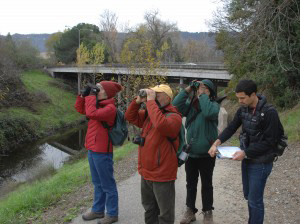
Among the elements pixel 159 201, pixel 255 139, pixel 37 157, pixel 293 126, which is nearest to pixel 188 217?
pixel 159 201

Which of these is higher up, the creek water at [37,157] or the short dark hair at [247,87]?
the short dark hair at [247,87]

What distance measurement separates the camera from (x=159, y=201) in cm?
348

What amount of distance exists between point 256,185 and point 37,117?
29664mm

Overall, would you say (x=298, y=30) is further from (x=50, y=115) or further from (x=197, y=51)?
(x=197, y=51)

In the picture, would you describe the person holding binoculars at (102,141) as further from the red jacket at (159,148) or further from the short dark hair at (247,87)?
the short dark hair at (247,87)

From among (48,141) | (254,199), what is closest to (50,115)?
(48,141)

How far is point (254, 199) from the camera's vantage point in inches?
134

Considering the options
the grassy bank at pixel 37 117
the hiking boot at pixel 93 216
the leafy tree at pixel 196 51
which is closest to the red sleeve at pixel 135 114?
the hiking boot at pixel 93 216

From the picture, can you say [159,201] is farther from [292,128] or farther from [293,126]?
[293,126]

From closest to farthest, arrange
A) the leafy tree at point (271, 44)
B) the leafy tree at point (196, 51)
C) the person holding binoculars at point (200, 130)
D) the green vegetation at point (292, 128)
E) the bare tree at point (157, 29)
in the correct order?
the person holding binoculars at point (200, 130) → the green vegetation at point (292, 128) → the leafy tree at point (271, 44) → the bare tree at point (157, 29) → the leafy tree at point (196, 51)

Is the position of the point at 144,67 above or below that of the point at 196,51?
below

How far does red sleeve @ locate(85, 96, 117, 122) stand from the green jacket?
876mm

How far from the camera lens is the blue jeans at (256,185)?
3336 mm

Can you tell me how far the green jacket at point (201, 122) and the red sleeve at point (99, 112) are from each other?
0.88m
